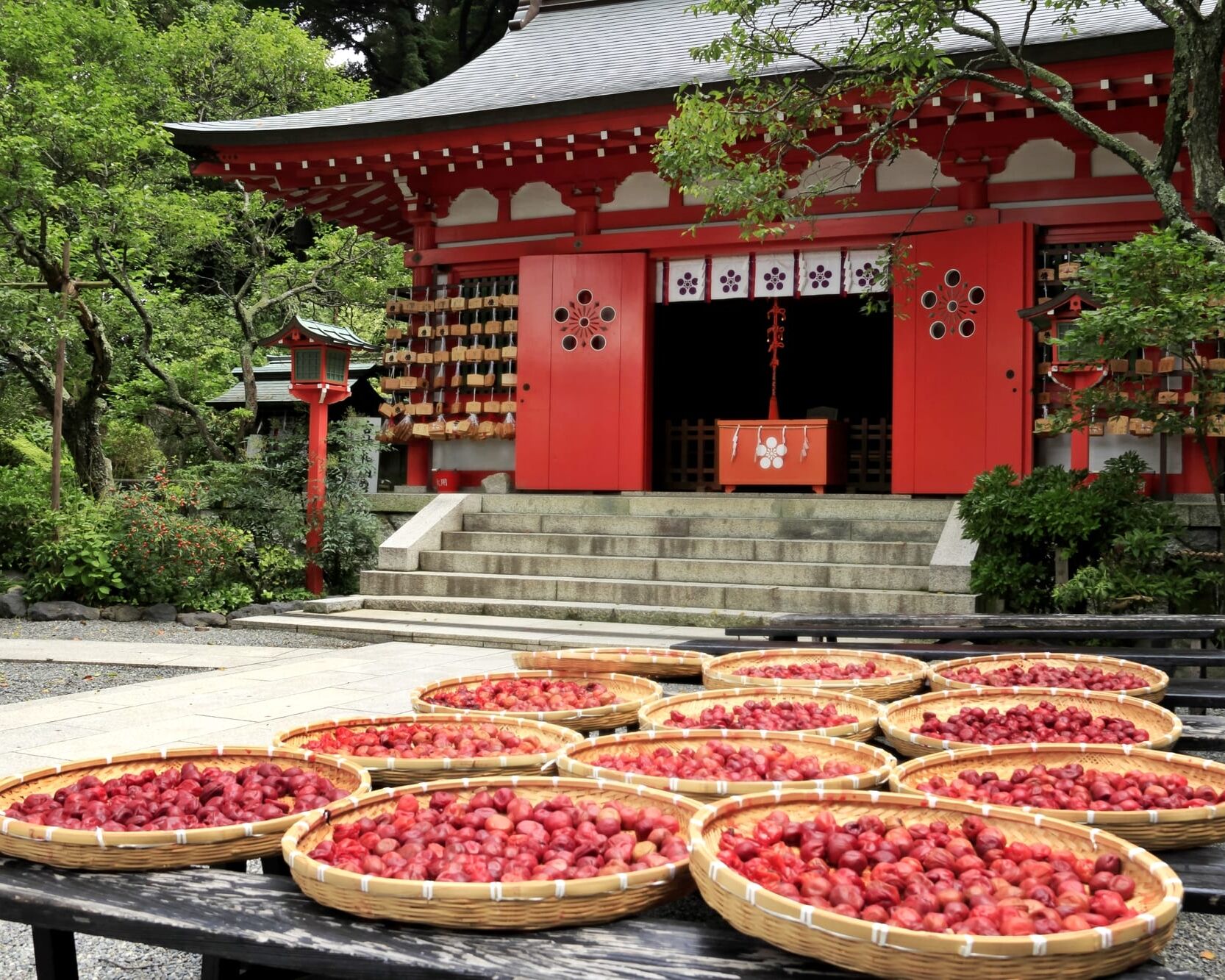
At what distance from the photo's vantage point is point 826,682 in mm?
3826

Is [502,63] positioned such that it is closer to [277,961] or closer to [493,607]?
[493,607]

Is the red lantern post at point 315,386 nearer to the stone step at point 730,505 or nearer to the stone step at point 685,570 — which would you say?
the stone step at point 685,570

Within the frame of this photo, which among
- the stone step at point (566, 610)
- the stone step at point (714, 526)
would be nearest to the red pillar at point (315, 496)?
the stone step at point (566, 610)

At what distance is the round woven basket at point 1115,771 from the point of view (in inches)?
87.2

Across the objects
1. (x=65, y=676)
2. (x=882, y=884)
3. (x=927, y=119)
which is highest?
(x=927, y=119)

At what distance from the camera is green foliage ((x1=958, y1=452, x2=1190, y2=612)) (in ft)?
23.0

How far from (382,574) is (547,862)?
8.07 metres

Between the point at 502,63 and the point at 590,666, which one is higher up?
the point at 502,63

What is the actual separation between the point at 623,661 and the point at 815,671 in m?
0.79

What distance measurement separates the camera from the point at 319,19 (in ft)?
85.7

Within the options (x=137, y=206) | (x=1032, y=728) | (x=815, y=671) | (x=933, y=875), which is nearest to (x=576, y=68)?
(x=137, y=206)

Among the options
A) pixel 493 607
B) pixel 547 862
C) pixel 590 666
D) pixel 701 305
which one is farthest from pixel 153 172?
pixel 547 862

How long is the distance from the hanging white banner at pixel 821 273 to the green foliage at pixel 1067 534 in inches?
125

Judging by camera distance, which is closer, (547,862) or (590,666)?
(547,862)
